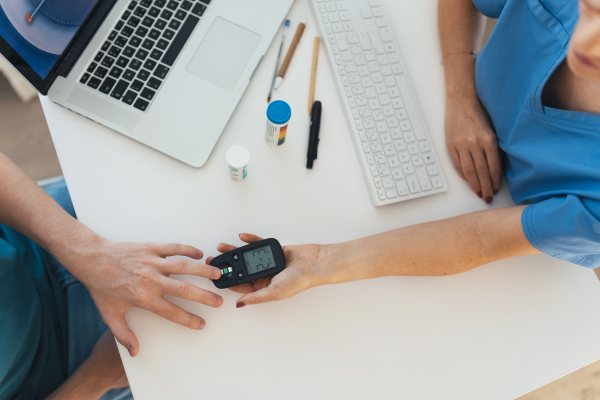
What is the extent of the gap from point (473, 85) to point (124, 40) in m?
0.72

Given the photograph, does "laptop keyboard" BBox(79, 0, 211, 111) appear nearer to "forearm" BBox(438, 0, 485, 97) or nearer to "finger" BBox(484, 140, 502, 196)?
"forearm" BBox(438, 0, 485, 97)

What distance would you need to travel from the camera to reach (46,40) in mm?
653

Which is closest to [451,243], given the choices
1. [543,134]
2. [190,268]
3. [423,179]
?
[423,179]

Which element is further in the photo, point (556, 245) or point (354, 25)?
point (354, 25)

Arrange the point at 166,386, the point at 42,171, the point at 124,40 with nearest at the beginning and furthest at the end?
the point at 166,386
the point at 124,40
the point at 42,171

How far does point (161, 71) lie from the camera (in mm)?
728

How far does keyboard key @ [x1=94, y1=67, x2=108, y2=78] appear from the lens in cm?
70

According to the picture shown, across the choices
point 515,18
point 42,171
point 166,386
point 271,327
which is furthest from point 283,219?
point 42,171

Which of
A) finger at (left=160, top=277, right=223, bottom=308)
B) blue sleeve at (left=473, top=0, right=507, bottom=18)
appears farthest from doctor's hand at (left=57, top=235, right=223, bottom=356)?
blue sleeve at (left=473, top=0, right=507, bottom=18)

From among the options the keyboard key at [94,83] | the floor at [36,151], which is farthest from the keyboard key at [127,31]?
the floor at [36,151]

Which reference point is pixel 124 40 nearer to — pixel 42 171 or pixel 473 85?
pixel 473 85

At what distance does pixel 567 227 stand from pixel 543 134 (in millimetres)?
173

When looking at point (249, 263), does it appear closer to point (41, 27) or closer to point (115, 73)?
point (115, 73)

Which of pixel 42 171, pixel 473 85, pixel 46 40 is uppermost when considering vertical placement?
pixel 46 40
